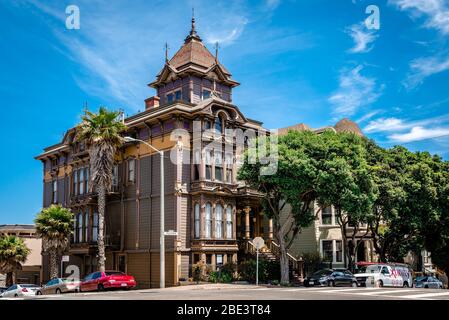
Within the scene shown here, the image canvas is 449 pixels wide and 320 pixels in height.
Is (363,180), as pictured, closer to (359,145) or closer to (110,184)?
(359,145)

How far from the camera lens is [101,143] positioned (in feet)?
134

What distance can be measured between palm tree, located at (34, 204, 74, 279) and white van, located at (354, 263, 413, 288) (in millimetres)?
23893

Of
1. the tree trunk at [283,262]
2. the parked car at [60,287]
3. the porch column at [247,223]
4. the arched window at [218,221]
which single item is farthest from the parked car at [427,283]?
the parked car at [60,287]

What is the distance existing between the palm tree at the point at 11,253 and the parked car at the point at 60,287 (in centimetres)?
1502

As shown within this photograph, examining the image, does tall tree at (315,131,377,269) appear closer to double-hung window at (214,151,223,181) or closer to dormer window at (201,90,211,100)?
double-hung window at (214,151,223,181)

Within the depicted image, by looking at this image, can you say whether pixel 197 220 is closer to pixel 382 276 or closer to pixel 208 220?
pixel 208 220

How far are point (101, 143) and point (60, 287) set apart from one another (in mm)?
10932

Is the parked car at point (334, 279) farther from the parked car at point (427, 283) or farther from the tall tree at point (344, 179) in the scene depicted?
the parked car at point (427, 283)

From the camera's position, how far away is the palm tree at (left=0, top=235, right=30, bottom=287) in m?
51.2

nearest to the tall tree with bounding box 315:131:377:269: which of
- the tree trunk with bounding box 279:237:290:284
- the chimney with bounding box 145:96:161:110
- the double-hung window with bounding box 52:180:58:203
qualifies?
the tree trunk with bounding box 279:237:290:284

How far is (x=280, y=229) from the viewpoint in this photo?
37.1 metres

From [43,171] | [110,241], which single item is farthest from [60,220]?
[43,171]

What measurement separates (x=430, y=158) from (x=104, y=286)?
91.2ft

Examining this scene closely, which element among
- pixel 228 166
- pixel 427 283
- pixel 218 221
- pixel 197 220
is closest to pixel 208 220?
pixel 197 220
